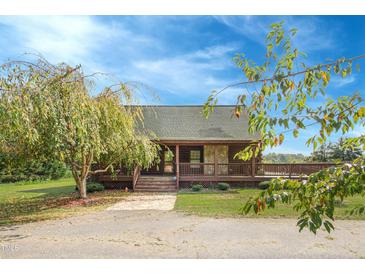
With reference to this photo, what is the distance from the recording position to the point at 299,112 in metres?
1.95

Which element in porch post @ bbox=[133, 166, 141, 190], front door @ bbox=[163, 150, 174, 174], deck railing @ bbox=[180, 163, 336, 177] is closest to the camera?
porch post @ bbox=[133, 166, 141, 190]

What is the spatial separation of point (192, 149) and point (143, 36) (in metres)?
13.2

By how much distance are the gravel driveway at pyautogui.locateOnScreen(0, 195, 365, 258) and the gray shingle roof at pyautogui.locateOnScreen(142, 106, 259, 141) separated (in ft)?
28.6

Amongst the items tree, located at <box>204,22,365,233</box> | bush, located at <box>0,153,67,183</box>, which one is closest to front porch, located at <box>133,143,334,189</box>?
bush, located at <box>0,153,67,183</box>

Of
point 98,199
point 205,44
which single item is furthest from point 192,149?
point 205,44

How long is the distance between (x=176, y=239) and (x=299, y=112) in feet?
14.8

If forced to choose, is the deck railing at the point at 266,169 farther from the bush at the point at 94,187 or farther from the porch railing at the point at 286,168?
the bush at the point at 94,187

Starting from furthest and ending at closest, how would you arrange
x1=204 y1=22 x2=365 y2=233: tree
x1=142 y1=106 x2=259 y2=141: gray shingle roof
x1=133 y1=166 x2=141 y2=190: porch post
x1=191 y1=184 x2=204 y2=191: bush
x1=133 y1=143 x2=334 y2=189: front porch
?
x1=142 y1=106 x2=259 y2=141: gray shingle roof → x1=133 y1=143 x2=334 y2=189: front porch → x1=133 y1=166 x2=141 y2=190: porch post → x1=191 y1=184 x2=204 y2=191: bush → x1=204 y1=22 x2=365 y2=233: tree

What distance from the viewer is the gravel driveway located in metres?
4.64

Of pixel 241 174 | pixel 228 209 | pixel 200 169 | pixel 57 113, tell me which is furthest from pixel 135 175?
pixel 57 113

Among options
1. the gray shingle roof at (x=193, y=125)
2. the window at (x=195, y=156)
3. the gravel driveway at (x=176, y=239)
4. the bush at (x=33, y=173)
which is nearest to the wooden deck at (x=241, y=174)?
the window at (x=195, y=156)

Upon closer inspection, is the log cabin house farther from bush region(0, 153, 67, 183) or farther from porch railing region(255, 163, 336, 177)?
bush region(0, 153, 67, 183)

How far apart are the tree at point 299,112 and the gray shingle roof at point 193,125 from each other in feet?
43.1

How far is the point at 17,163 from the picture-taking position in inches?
395
